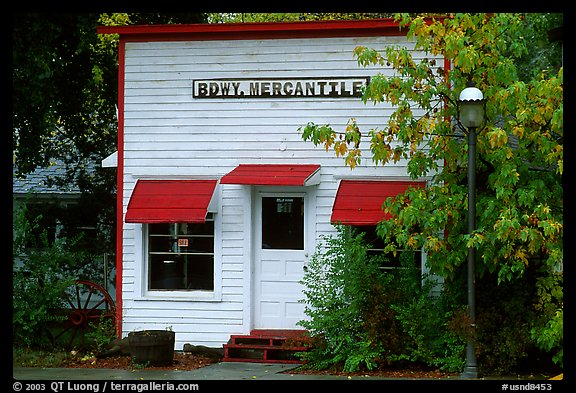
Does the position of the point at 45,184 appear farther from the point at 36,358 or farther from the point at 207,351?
the point at 207,351

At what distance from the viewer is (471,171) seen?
12.6 metres

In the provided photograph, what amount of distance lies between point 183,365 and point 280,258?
228 cm

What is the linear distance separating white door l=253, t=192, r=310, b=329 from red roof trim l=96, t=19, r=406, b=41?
2.49 metres

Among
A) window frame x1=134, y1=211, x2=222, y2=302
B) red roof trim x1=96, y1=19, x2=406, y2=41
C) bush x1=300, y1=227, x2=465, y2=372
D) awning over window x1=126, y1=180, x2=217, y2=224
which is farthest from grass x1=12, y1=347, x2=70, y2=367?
red roof trim x1=96, y1=19, x2=406, y2=41

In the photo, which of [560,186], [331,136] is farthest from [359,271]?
[560,186]

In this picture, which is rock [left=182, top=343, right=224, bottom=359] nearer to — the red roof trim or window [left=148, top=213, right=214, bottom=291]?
window [left=148, top=213, right=214, bottom=291]

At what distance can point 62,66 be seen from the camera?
1969 centimetres

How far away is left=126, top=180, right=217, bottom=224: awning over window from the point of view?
15172 mm

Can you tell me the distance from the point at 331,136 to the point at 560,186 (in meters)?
3.22

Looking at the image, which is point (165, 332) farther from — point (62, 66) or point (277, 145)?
point (62, 66)

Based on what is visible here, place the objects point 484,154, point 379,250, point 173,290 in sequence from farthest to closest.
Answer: point 173,290, point 379,250, point 484,154

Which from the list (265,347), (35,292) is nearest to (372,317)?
(265,347)

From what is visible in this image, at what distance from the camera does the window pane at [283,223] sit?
15.5 m

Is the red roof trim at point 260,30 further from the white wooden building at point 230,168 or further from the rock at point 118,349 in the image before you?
the rock at point 118,349
